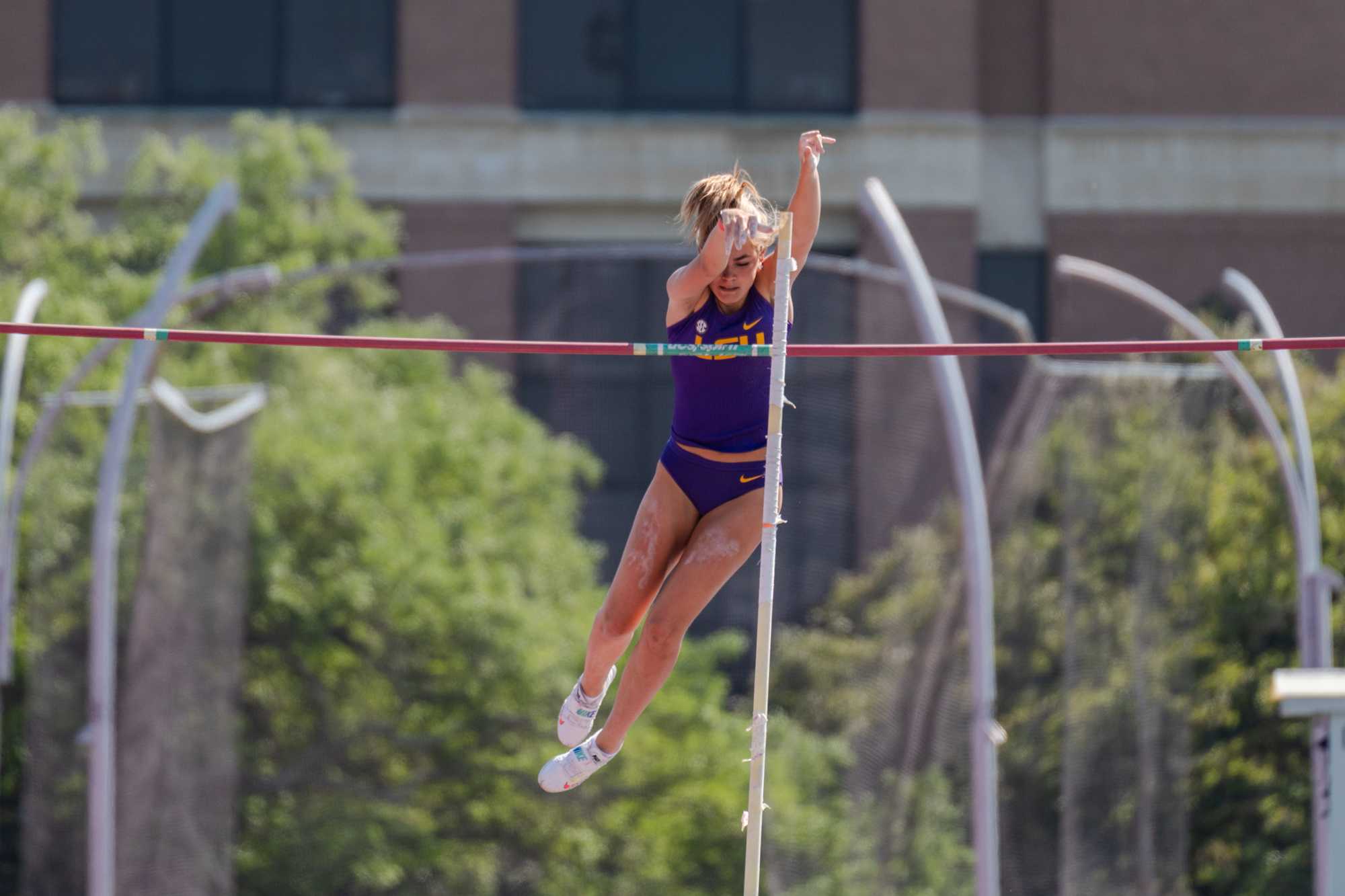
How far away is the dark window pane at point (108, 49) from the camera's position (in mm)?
26109

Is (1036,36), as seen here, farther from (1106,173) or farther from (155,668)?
(155,668)

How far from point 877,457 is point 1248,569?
3520 mm

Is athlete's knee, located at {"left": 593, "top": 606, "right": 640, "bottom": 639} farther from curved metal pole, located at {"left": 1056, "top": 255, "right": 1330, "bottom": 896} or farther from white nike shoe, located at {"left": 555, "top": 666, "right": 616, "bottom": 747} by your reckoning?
curved metal pole, located at {"left": 1056, "top": 255, "right": 1330, "bottom": 896}

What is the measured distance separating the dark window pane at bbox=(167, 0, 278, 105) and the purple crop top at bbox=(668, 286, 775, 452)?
66.4 ft

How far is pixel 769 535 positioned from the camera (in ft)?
23.0

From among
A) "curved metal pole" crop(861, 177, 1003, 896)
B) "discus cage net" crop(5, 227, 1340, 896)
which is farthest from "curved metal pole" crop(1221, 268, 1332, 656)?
"curved metal pole" crop(861, 177, 1003, 896)

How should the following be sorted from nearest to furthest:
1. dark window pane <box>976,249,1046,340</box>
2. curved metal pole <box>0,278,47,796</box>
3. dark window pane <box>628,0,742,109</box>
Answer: curved metal pole <box>0,278,47,796</box> → dark window pane <box>628,0,742,109</box> → dark window pane <box>976,249,1046,340</box>

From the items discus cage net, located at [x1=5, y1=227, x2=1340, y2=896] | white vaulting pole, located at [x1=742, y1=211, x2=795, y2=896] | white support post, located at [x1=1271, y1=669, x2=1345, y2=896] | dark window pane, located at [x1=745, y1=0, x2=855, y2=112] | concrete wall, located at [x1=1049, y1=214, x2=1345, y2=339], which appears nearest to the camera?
white vaulting pole, located at [x1=742, y1=211, x2=795, y2=896]

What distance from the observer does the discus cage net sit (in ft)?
44.4

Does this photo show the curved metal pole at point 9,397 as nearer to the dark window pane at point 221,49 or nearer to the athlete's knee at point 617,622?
the athlete's knee at point 617,622

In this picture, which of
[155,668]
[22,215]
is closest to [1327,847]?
[155,668]

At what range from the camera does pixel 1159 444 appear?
1405 cm

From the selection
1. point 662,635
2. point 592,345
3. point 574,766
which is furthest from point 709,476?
point 574,766

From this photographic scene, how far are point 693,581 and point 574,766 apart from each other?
977 millimetres
